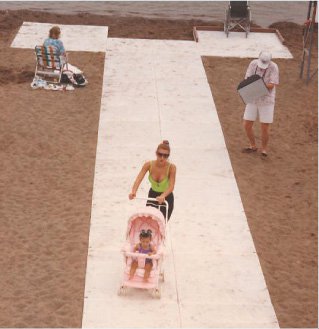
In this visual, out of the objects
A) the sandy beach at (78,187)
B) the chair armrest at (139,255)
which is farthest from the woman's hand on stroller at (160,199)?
the sandy beach at (78,187)

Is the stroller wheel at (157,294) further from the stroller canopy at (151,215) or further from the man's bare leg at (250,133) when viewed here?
the man's bare leg at (250,133)

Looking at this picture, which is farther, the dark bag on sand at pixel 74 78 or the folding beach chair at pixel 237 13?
the folding beach chair at pixel 237 13

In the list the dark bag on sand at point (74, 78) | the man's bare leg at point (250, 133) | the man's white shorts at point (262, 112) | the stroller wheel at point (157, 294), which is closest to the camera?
the stroller wheel at point (157, 294)

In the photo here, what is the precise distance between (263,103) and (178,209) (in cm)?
255

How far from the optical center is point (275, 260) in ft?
32.8

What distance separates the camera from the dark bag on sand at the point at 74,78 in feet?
50.4

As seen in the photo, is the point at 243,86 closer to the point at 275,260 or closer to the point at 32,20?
the point at 275,260

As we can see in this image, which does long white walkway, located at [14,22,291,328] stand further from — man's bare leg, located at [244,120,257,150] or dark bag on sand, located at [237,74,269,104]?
dark bag on sand, located at [237,74,269,104]

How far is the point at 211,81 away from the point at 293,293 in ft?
24.9

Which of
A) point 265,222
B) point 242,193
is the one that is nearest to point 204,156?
point 242,193

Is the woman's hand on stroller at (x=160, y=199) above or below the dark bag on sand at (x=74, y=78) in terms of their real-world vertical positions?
above

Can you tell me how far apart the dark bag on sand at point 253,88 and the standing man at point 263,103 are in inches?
4.4

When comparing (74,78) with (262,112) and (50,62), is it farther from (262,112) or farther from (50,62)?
(262,112)

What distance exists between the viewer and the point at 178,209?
11039 mm
